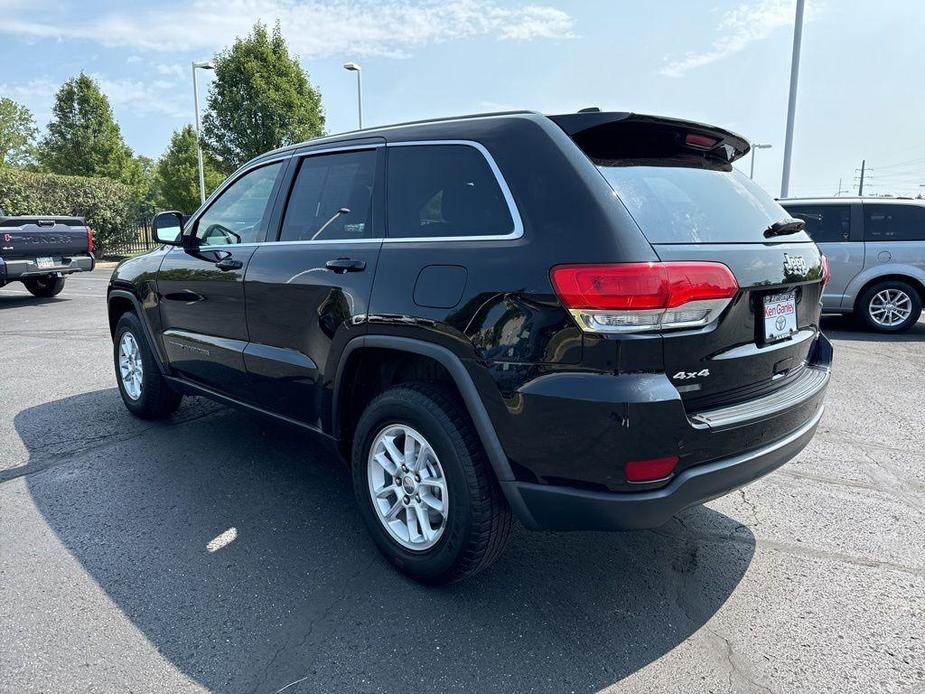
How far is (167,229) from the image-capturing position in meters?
4.41

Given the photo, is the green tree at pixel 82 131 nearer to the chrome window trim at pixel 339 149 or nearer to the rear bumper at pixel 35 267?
the rear bumper at pixel 35 267

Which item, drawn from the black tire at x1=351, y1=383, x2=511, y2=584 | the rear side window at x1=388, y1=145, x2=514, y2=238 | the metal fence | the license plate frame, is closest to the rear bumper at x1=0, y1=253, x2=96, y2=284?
the rear side window at x1=388, y1=145, x2=514, y2=238

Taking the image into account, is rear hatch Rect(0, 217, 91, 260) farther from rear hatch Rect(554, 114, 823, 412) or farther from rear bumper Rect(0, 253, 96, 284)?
rear hatch Rect(554, 114, 823, 412)

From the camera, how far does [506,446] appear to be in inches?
91.2

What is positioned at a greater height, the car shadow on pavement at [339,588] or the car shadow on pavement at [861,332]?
the car shadow on pavement at [861,332]

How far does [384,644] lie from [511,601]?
21.6 inches

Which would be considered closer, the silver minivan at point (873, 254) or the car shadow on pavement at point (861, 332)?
the car shadow on pavement at point (861, 332)

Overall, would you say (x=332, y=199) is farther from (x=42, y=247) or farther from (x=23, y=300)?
(x=23, y=300)

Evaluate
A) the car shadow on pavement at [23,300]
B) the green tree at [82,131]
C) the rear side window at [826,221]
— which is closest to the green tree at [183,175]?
the green tree at [82,131]

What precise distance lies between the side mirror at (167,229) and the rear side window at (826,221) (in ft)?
24.5

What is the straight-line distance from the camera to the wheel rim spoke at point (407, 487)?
2.63 metres

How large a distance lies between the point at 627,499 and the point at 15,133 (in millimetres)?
71574

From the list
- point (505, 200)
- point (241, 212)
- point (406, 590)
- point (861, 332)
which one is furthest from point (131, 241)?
point (505, 200)

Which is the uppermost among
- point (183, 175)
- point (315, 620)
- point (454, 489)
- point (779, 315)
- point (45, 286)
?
point (183, 175)
